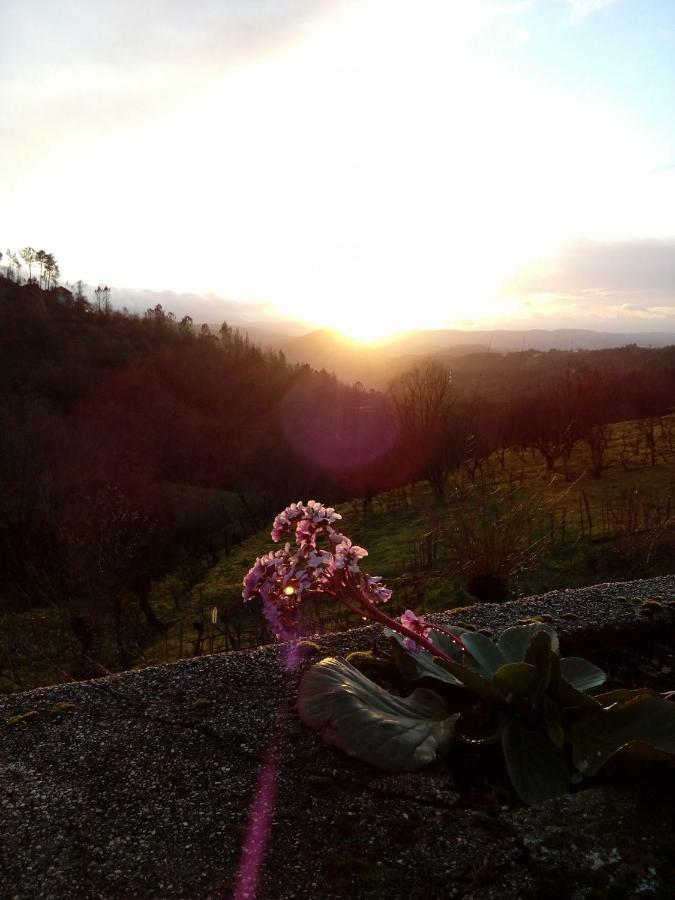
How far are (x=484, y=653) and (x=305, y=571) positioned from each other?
109 centimetres

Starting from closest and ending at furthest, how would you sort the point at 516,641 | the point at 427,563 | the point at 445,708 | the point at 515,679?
the point at 515,679 → the point at 445,708 → the point at 516,641 → the point at 427,563

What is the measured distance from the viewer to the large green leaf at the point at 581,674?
2.71m

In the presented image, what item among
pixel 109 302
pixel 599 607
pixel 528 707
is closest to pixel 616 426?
pixel 599 607

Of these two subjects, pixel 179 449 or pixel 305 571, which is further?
pixel 179 449

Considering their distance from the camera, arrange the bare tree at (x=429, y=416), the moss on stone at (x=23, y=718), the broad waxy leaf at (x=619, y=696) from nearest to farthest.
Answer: the broad waxy leaf at (x=619, y=696) < the moss on stone at (x=23, y=718) < the bare tree at (x=429, y=416)

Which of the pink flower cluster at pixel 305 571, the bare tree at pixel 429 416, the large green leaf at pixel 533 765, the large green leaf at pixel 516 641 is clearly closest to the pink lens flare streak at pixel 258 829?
the pink flower cluster at pixel 305 571

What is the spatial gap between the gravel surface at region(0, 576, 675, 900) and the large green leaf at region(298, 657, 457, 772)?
0.26 feet

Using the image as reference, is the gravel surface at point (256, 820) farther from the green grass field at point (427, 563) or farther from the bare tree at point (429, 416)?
the bare tree at point (429, 416)

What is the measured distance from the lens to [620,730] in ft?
7.62

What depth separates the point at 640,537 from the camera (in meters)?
8.13

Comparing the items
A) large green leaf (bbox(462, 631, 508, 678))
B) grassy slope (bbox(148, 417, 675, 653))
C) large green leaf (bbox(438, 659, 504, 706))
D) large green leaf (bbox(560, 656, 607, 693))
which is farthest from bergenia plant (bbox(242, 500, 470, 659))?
grassy slope (bbox(148, 417, 675, 653))

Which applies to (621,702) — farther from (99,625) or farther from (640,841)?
(99,625)

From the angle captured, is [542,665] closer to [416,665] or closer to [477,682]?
[477,682]

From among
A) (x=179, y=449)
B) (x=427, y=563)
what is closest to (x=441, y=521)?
(x=427, y=563)
